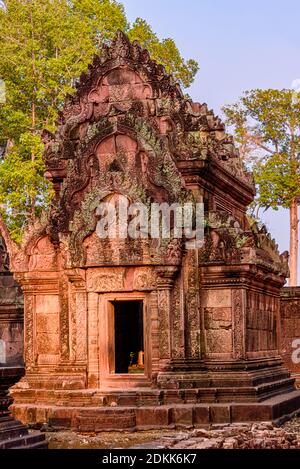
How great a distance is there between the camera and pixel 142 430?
47.6 ft

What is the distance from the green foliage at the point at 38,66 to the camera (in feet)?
95.8

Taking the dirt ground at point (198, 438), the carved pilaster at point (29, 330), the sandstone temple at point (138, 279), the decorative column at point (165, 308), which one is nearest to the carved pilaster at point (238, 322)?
the sandstone temple at point (138, 279)

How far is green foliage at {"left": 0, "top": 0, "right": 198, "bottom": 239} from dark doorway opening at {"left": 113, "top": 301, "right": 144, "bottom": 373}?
1061 cm

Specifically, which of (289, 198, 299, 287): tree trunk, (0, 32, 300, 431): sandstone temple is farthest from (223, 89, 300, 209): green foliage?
(0, 32, 300, 431): sandstone temple

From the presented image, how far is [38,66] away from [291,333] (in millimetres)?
11828

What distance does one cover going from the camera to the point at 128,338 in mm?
18562

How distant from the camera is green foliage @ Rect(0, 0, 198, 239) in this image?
29188mm

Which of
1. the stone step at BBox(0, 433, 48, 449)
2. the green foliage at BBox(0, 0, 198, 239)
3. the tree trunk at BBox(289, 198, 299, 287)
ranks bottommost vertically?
the stone step at BBox(0, 433, 48, 449)

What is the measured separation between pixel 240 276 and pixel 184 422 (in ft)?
7.83

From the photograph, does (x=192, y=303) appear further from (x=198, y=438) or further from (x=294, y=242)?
(x=294, y=242)

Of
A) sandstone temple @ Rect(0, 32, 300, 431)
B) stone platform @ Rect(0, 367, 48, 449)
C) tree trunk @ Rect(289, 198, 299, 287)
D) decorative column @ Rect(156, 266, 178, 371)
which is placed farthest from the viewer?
tree trunk @ Rect(289, 198, 299, 287)

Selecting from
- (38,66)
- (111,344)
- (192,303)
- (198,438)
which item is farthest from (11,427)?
(38,66)

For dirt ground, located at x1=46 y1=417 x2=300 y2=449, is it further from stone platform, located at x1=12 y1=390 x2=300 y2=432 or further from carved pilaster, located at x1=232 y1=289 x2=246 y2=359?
carved pilaster, located at x1=232 y1=289 x2=246 y2=359

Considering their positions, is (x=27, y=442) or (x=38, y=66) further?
(x=38, y=66)
